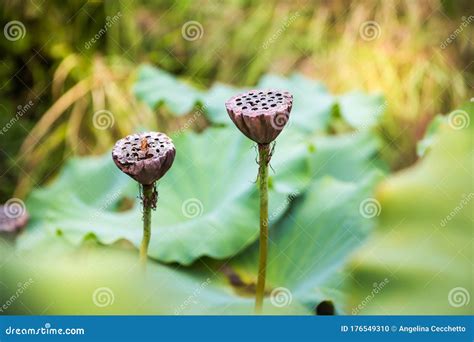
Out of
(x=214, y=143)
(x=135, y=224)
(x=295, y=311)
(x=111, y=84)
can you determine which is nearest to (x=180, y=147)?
(x=214, y=143)

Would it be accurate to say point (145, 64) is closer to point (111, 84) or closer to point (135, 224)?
point (111, 84)

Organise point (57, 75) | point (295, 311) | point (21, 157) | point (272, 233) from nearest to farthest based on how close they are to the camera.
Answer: point (295, 311) < point (272, 233) < point (21, 157) < point (57, 75)

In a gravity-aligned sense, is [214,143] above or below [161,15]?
below

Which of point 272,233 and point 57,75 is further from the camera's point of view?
point 57,75

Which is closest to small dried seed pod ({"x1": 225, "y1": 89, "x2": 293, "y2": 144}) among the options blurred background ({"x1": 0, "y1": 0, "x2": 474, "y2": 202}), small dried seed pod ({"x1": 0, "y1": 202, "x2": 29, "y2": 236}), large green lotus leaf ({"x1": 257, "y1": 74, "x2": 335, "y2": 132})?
large green lotus leaf ({"x1": 257, "y1": 74, "x2": 335, "y2": 132})

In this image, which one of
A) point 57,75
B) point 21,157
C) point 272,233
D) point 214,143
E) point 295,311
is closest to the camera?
point 295,311

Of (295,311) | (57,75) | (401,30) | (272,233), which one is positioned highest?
(401,30)
